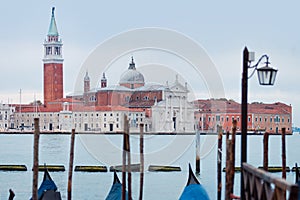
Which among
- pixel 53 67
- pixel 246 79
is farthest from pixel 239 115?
pixel 246 79

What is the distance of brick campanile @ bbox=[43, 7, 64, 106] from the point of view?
2148 inches

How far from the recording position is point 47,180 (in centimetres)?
819

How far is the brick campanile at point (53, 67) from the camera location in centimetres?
5456

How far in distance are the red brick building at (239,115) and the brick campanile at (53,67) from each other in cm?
1250

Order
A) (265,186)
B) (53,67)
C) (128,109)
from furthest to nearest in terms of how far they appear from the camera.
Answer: (53,67) → (128,109) → (265,186)

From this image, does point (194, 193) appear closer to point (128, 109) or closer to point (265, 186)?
point (265, 186)

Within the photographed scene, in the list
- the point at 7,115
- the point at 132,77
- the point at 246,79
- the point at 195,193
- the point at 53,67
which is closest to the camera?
the point at 246,79

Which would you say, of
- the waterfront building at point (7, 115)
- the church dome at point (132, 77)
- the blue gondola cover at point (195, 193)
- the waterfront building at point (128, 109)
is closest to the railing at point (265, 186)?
the blue gondola cover at point (195, 193)

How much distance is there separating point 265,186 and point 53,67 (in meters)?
52.9

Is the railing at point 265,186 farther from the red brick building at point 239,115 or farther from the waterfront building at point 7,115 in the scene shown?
the waterfront building at point 7,115

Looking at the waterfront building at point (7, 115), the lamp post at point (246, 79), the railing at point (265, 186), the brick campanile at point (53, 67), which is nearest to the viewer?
the railing at point (265, 186)

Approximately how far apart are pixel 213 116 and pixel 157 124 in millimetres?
3463

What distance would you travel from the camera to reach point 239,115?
144ft

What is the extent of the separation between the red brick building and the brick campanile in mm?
12504
